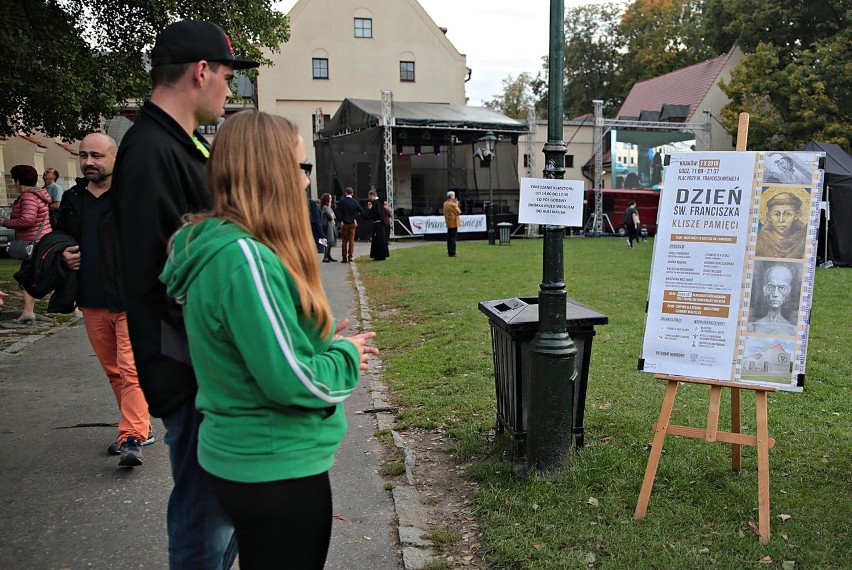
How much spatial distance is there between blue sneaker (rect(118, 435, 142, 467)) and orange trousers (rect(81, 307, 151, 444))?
0.03 m

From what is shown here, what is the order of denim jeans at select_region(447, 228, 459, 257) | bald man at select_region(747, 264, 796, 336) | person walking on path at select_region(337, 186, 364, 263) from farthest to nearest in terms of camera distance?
denim jeans at select_region(447, 228, 459, 257), person walking on path at select_region(337, 186, 364, 263), bald man at select_region(747, 264, 796, 336)

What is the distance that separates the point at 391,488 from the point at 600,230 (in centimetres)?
2696

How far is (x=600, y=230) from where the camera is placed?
2980 centimetres

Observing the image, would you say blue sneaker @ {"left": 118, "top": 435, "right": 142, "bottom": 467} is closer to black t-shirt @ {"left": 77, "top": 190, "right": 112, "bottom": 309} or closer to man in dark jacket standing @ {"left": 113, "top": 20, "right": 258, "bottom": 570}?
black t-shirt @ {"left": 77, "top": 190, "right": 112, "bottom": 309}

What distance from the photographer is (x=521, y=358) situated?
4160 mm

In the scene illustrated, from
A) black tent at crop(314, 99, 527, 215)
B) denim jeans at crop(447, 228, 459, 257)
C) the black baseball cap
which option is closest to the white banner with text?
black tent at crop(314, 99, 527, 215)

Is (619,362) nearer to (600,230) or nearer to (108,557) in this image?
(108,557)

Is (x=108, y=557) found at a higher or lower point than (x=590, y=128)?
lower

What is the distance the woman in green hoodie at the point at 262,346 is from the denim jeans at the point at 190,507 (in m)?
0.24

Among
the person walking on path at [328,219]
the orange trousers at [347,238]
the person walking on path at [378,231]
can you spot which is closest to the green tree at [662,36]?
the person walking on path at [328,219]

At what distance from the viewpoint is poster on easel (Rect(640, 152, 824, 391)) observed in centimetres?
348

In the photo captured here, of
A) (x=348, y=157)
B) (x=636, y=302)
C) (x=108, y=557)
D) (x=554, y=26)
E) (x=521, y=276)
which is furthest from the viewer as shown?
(x=348, y=157)

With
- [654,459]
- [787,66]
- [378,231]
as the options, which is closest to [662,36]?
[787,66]

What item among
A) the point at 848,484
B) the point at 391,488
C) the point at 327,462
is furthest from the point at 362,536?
the point at 848,484
